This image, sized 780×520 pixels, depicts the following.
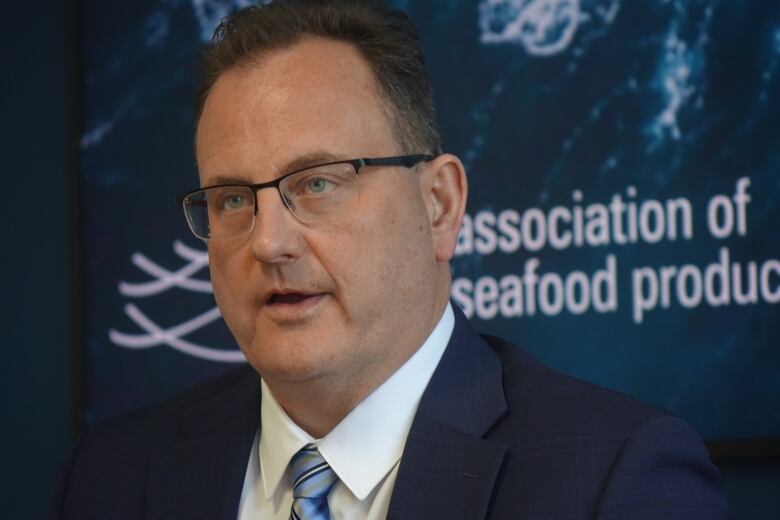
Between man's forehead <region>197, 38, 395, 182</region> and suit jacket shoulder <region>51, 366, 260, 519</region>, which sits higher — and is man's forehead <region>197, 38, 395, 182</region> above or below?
above

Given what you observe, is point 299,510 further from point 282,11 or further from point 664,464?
point 282,11

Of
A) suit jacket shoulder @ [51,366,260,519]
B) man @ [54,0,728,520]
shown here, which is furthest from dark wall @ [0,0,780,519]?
man @ [54,0,728,520]

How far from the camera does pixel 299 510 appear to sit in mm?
1441

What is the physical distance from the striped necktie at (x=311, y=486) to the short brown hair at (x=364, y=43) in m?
0.43

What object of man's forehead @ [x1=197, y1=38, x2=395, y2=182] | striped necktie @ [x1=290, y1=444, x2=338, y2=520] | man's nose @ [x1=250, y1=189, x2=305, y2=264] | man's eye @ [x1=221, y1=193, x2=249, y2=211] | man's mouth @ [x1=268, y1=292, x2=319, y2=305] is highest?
man's forehead @ [x1=197, y1=38, x2=395, y2=182]

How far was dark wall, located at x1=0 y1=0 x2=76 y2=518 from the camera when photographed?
2330 mm

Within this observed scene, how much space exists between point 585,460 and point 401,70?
0.57 metres

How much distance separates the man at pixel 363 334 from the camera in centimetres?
136

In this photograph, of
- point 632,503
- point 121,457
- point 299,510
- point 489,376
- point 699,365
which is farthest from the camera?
point 699,365

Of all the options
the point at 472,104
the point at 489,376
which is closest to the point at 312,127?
the point at 489,376

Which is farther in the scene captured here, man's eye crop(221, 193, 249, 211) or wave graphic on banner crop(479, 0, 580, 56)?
wave graphic on banner crop(479, 0, 580, 56)

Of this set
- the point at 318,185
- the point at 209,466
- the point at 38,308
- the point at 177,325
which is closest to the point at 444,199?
the point at 318,185

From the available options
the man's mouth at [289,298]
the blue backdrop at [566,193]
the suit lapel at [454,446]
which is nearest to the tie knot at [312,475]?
the suit lapel at [454,446]

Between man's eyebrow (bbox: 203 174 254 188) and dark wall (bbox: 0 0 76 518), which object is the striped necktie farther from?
dark wall (bbox: 0 0 76 518)
